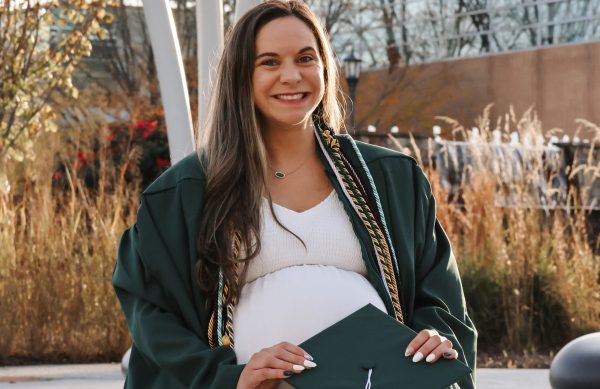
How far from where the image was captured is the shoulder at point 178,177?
11.0 ft

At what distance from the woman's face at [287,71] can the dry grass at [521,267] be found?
6.82m

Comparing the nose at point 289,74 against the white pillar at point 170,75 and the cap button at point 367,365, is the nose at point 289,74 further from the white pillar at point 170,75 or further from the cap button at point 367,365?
the white pillar at point 170,75

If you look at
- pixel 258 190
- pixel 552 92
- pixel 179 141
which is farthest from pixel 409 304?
pixel 552 92

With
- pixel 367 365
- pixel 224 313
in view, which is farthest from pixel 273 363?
pixel 224 313

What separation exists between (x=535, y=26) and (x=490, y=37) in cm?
150

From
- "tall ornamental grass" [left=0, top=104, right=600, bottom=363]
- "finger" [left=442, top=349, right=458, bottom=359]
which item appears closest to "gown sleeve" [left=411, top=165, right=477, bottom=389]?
"finger" [left=442, top=349, right=458, bottom=359]

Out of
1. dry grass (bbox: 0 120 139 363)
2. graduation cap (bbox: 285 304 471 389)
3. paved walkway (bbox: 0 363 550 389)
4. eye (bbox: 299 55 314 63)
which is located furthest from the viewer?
dry grass (bbox: 0 120 139 363)

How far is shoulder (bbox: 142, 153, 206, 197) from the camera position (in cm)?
335

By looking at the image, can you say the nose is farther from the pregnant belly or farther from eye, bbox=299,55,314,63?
the pregnant belly

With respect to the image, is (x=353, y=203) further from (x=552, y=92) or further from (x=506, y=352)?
(x=552, y=92)

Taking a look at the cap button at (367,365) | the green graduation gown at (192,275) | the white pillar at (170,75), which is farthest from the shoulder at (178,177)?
the white pillar at (170,75)

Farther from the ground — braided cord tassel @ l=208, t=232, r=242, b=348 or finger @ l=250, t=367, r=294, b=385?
braided cord tassel @ l=208, t=232, r=242, b=348

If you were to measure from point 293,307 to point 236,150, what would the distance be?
0.43m

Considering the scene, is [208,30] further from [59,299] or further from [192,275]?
[192,275]
